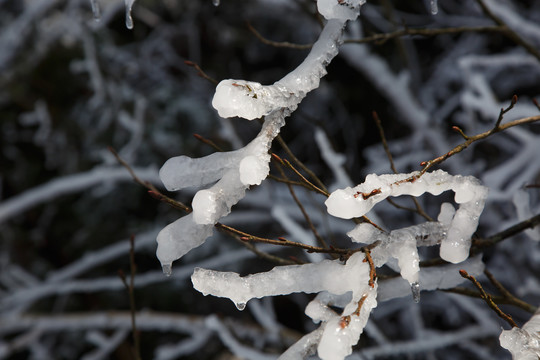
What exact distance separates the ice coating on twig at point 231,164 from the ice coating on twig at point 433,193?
0.19 m

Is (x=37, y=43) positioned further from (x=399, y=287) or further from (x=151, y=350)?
(x=399, y=287)

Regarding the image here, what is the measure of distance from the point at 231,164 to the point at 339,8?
474 millimetres

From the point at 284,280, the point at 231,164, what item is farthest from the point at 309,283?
the point at 231,164

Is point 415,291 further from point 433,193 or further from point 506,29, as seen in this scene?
point 506,29

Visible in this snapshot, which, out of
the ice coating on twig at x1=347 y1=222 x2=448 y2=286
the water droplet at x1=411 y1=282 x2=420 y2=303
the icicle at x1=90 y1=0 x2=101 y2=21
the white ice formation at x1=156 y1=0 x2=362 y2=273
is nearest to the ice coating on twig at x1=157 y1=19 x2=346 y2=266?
the white ice formation at x1=156 y1=0 x2=362 y2=273

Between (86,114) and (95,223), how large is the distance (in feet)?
4.18

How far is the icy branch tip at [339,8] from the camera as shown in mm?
1081

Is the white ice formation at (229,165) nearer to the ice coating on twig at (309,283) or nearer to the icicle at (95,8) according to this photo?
the ice coating on twig at (309,283)

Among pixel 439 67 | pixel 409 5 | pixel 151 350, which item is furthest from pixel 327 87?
pixel 151 350

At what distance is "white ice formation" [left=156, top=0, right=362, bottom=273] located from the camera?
36.7 inches

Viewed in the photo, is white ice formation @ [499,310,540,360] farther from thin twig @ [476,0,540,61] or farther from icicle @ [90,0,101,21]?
icicle @ [90,0,101,21]

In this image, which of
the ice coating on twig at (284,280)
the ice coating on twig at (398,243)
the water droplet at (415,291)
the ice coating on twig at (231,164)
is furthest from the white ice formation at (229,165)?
the water droplet at (415,291)

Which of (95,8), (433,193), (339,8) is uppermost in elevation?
(339,8)

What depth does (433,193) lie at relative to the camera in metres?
1.11
